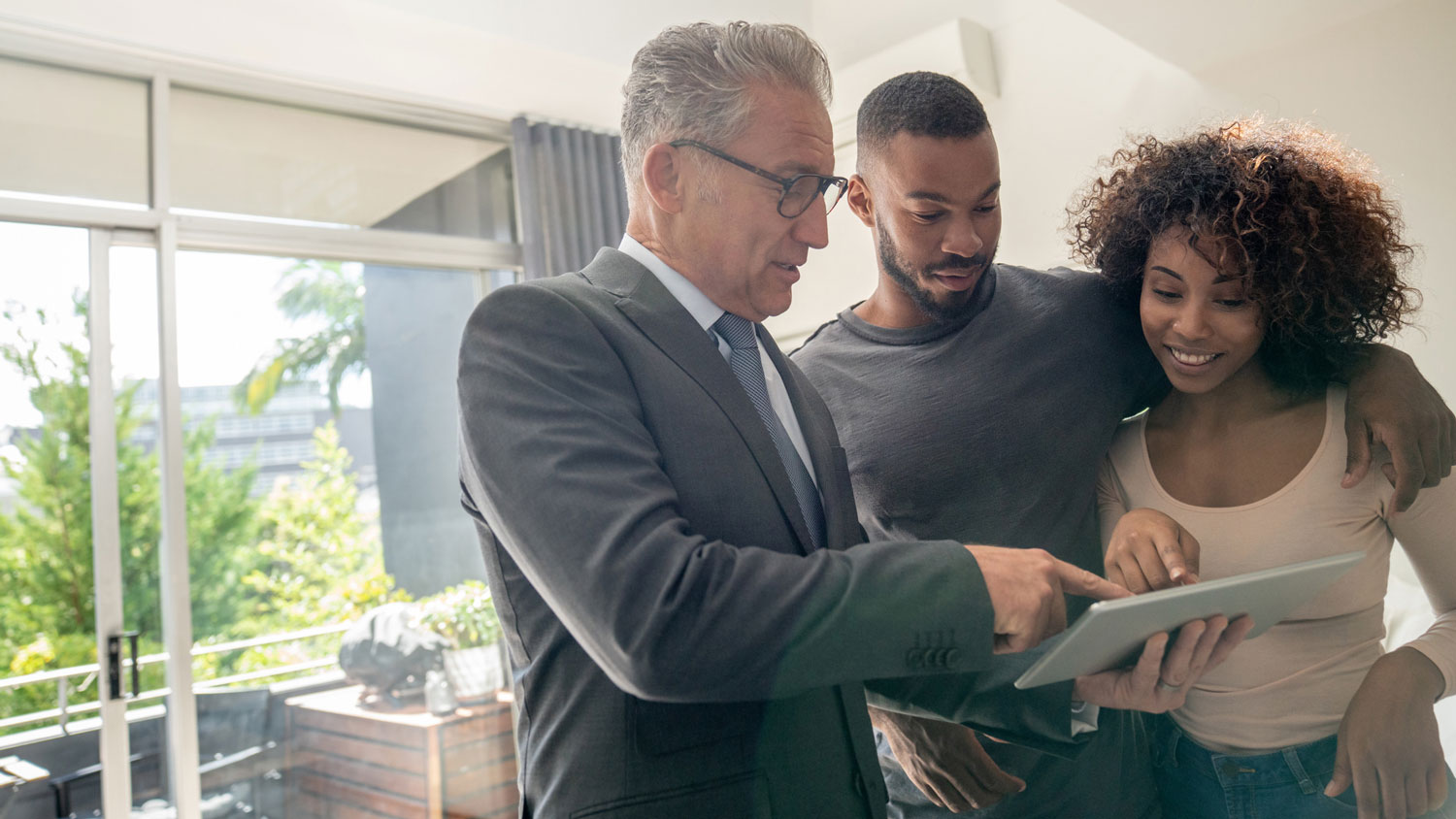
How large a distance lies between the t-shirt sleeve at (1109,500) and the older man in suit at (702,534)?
36 cm

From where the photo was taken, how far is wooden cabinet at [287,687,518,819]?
352 cm

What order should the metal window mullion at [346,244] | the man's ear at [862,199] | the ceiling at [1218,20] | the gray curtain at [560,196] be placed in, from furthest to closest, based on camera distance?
the gray curtain at [560,196]
the metal window mullion at [346,244]
the ceiling at [1218,20]
the man's ear at [862,199]

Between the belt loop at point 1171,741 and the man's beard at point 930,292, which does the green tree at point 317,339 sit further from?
the belt loop at point 1171,741

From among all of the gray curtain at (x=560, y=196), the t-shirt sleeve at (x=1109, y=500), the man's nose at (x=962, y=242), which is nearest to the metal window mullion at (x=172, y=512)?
the gray curtain at (x=560, y=196)

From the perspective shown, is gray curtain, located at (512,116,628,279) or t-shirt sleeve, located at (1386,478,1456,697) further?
gray curtain, located at (512,116,628,279)

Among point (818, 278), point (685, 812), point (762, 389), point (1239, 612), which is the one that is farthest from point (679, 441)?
point (818, 278)

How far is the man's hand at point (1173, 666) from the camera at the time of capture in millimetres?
937

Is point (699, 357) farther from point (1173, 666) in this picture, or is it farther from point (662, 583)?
point (1173, 666)

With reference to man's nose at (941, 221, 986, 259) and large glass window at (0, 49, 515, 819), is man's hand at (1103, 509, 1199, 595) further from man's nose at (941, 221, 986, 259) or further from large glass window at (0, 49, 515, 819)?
large glass window at (0, 49, 515, 819)

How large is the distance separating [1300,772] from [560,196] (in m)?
3.64

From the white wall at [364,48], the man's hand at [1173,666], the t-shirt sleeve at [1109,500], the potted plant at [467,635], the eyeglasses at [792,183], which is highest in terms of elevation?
the white wall at [364,48]

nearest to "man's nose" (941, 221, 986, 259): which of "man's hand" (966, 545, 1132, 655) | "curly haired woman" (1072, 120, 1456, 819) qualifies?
"curly haired woman" (1072, 120, 1456, 819)

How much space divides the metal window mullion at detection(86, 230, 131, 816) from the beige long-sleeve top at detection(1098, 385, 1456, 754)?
318 cm

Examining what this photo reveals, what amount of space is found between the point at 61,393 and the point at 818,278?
2.69 m
